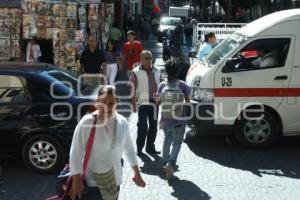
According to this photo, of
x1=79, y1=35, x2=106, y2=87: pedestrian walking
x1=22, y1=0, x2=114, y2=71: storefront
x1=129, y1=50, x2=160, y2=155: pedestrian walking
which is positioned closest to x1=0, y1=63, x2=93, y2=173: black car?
x1=129, y1=50, x2=160, y2=155: pedestrian walking

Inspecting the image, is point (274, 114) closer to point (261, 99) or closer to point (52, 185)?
point (261, 99)

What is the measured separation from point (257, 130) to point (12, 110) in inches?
154

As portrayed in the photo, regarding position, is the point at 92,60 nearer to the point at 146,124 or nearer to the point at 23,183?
the point at 146,124

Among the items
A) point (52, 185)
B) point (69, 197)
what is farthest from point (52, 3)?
point (69, 197)

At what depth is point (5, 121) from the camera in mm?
7562

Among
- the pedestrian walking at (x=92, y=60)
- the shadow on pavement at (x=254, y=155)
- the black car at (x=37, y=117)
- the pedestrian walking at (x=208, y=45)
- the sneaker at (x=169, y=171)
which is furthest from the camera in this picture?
the pedestrian walking at (x=208, y=45)

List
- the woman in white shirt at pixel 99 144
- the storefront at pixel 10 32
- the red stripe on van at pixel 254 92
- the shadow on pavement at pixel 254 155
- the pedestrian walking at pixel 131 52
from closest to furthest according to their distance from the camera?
the woman in white shirt at pixel 99 144 → the shadow on pavement at pixel 254 155 → the red stripe on van at pixel 254 92 → the pedestrian walking at pixel 131 52 → the storefront at pixel 10 32

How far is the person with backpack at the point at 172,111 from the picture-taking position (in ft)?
24.4

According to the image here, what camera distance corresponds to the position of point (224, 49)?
9.69 metres

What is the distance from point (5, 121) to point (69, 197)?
3.30m

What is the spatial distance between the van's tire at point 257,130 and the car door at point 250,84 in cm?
19

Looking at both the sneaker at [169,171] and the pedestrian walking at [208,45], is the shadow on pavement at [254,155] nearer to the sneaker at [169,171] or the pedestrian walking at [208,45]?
the sneaker at [169,171]

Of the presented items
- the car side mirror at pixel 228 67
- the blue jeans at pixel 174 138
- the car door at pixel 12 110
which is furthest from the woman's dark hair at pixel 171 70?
the car door at pixel 12 110

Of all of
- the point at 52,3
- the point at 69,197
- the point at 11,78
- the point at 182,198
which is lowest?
the point at 182,198
